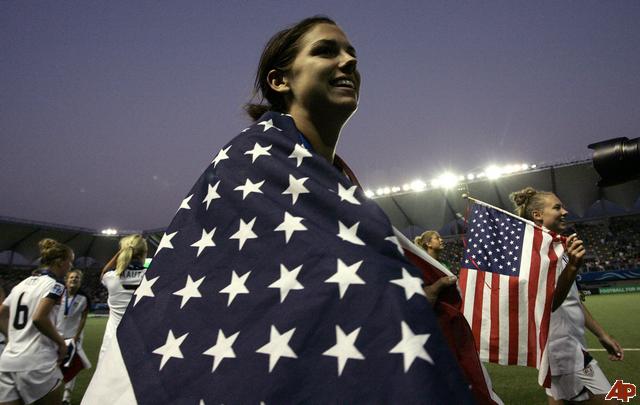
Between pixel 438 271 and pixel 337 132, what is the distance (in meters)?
0.71

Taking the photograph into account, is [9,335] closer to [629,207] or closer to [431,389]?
[431,389]

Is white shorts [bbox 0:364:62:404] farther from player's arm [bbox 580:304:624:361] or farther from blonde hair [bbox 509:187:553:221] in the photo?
player's arm [bbox 580:304:624:361]

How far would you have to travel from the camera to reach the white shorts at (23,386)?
432cm

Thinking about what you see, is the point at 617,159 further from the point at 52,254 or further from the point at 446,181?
the point at 446,181

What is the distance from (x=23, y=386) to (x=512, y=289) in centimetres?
505

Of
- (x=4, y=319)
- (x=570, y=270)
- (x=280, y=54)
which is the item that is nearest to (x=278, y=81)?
(x=280, y=54)

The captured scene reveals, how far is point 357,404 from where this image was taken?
0.72 metres

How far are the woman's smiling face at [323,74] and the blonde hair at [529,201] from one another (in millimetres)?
3420

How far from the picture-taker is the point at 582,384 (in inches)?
139

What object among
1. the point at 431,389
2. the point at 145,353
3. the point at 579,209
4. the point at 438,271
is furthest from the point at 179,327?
the point at 579,209

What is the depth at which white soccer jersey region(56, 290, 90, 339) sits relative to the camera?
24.1 feet

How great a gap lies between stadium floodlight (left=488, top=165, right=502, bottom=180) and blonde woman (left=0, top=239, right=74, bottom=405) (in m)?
32.9

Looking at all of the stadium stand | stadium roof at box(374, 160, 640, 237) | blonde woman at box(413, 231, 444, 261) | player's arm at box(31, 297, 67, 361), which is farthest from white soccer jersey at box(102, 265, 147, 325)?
stadium roof at box(374, 160, 640, 237)

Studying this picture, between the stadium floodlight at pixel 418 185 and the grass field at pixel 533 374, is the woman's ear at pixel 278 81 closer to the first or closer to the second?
the grass field at pixel 533 374
